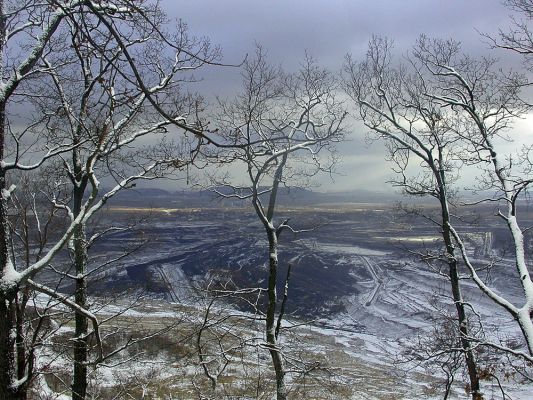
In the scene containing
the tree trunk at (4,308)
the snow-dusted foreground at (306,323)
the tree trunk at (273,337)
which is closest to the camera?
the tree trunk at (4,308)

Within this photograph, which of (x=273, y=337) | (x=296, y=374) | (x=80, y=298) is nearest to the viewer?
(x=80, y=298)

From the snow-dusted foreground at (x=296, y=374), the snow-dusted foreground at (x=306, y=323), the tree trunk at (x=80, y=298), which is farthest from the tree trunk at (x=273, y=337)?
the snow-dusted foreground at (x=296, y=374)

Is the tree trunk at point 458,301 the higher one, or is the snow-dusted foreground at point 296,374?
the tree trunk at point 458,301

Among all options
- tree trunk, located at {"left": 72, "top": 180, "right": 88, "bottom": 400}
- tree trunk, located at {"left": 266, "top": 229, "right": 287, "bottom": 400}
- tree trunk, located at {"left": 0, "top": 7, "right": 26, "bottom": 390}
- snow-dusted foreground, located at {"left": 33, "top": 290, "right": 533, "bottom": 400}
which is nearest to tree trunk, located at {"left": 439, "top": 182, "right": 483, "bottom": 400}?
tree trunk, located at {"left": 266, "top": 229, "right": 287, "bottom": 400}

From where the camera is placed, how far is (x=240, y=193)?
12789mm

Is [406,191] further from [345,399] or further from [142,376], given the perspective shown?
[142,376]

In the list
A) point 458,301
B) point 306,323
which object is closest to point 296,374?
point 458,301

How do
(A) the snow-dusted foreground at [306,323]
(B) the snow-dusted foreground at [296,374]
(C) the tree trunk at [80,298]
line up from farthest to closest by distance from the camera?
(B) the snow-dusted foreground at [296,374], (A) the snow-dusted foreground at [306,323], (C) the tree trunk at [80,298]

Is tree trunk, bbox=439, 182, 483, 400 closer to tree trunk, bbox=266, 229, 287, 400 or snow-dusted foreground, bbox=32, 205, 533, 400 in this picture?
snow-dusted foreground, bbox=32, 205, 533, 400

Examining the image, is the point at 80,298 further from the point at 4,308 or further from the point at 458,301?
the point at 458,301

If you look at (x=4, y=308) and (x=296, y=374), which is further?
(x=296, y=374)

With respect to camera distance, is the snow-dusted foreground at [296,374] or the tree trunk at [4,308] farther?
the snow-dusted foreground at [296,374]

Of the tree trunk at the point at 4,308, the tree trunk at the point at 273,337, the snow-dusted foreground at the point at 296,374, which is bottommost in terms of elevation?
the snow-dusted foreground at the point at 296,374

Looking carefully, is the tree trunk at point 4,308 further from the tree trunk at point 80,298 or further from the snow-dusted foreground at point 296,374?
the snow-dusted foreground at point 296,374
